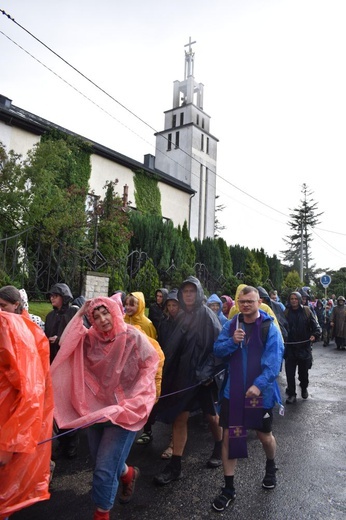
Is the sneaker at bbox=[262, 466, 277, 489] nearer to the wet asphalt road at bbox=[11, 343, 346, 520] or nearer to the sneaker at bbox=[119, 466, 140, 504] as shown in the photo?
the wet asphalt road at bbox=[11, 343, 346, 520]

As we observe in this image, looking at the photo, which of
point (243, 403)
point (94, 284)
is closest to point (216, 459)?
point (243, 403)

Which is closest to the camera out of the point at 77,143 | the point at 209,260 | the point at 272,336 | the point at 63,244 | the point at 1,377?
the point at 1,377

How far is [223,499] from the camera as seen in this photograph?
3.36 metres

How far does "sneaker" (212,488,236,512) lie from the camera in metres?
3.30

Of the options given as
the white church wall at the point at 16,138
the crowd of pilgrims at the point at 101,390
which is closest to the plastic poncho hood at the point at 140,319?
the crowd of pilgrims at the point at 101,390

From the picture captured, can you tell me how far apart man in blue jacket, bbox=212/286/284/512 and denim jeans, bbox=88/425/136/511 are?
1.10m

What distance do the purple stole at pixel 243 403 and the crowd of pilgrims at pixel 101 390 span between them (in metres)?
0.18

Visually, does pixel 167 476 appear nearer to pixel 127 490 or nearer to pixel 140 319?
pixel 127 490

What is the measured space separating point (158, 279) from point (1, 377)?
12.9m

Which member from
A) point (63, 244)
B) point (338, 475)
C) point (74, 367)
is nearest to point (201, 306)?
point (74, 367)

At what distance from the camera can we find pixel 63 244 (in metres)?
11.4

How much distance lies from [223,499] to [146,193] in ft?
81.5

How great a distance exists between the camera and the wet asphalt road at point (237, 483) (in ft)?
10.6

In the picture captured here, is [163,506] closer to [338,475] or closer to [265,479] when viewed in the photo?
[265,479]
